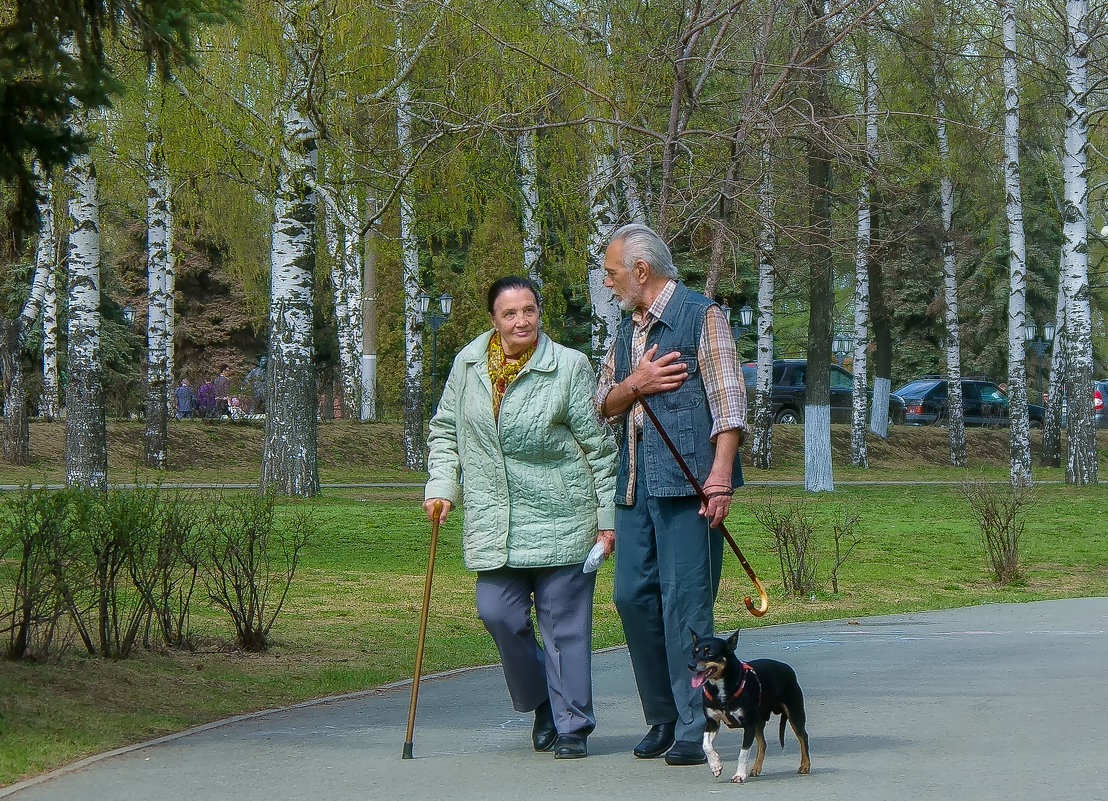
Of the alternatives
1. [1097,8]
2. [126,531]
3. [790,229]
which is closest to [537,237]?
[1097,8]

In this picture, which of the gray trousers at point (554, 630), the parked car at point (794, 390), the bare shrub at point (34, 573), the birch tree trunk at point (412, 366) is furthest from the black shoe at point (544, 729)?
the parked car at point (794, 390)

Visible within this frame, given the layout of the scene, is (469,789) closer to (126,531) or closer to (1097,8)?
(126,531)

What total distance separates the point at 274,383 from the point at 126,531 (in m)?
13.3

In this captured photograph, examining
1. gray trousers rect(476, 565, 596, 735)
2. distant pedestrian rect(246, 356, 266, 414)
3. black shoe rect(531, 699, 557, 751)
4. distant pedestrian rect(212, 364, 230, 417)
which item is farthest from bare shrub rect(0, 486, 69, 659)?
distant pedestrian rect(246, 356, 266, 414)

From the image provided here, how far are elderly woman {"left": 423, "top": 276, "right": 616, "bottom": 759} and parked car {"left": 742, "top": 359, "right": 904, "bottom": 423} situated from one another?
37.2 metres

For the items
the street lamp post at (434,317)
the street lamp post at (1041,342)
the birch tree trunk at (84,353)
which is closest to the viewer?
the birch tree trunk at (84,353)

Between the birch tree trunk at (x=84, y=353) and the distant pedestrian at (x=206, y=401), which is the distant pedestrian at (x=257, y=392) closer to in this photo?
the distant pedestrian at (x=206, y=401)

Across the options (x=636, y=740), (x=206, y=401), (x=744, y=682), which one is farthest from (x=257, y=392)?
(x=744, y=682)

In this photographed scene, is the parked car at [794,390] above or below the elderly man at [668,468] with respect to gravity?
above

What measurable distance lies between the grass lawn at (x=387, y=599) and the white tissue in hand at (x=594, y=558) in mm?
2140

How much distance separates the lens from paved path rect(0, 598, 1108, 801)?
5895mm

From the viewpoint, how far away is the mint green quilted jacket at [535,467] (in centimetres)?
657

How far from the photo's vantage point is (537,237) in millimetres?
28500

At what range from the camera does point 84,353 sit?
2056 centimetres
